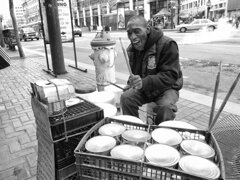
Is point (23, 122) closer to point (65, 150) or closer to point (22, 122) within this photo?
point (22, 122)

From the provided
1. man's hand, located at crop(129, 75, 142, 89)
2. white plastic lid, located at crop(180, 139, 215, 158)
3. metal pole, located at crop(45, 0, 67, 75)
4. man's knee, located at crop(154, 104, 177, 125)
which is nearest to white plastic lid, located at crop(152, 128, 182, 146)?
white plastic lid, located at crop(180, 139, 215, 158)

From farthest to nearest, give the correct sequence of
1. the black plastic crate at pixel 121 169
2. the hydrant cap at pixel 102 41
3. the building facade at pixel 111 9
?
the building facade at pixel 111 9
the hydrant cap at pixel 102 41
the black plastic crate at pixel 121 169

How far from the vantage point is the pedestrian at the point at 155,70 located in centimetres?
205

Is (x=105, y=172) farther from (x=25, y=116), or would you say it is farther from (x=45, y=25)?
(x=45, y=25)

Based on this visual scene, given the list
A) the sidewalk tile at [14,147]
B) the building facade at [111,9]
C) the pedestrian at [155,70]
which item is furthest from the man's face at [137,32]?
the building facade at [111,9]

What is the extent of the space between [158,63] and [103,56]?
1.92m

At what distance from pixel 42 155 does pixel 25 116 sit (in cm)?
231

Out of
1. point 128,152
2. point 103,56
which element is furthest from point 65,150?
point 103,56

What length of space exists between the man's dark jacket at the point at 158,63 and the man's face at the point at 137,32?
7 cm

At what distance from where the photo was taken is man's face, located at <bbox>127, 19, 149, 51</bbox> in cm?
203

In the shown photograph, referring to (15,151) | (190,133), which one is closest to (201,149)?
(190,133)

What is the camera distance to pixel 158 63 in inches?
85.4

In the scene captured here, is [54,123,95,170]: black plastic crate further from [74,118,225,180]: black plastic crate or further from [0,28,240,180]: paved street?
[0,28,240,180]: paved street

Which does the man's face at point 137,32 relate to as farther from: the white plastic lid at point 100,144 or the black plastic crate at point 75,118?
the white plastic lid at point 100,144
